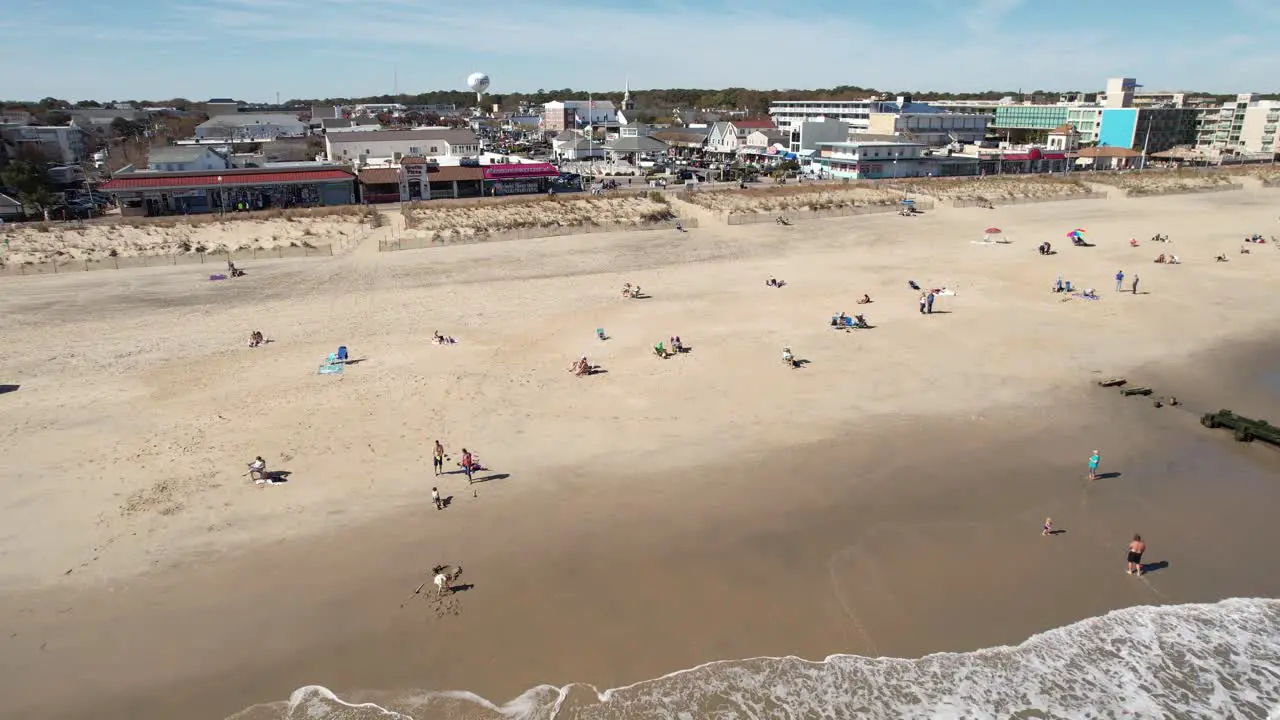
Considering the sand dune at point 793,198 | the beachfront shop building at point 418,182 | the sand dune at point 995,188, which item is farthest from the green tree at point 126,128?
the sand dune at point 995,188

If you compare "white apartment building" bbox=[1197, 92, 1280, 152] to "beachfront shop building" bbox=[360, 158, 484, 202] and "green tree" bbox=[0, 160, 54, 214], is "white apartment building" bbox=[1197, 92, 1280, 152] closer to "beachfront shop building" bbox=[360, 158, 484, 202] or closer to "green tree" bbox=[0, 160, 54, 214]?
"beachfront shop building" bbox=[360, 158, 484, 202]

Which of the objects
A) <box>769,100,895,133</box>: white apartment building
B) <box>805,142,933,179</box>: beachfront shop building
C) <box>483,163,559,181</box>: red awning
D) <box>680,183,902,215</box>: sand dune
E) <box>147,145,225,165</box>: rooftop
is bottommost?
<box>680,183,902,215</box>: sand dune

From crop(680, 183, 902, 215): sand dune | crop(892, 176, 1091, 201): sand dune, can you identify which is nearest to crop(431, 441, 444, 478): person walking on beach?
crop(680, 183, 902, 215): sand dune

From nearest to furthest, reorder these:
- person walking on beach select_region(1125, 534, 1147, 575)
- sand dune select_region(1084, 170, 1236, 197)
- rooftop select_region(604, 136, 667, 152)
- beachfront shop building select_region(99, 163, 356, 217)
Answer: person walking on beach select_region(1125, 534, 1147, 575) → beachfront shop building select_region(99, 163, 356, 217) → sand dune select_region(1084, 170, 1236, 197) → rooftop select_region(604, 136, 667, 152)

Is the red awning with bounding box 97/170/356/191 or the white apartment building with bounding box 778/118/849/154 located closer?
the red awning with bounding box 97/170/356/191

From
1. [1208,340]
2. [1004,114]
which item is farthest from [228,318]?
[1004,114]

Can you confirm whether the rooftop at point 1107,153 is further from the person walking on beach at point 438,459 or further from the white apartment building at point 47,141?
the white apartment building at point 47,141

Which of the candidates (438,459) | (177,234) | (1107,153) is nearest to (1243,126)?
(1107,153)

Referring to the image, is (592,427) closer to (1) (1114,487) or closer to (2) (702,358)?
(2) (702,358)
